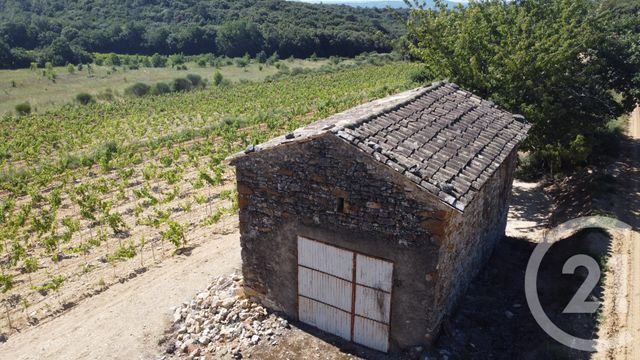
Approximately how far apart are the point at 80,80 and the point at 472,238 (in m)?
62.1

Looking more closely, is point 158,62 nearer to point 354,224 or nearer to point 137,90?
point 137,90

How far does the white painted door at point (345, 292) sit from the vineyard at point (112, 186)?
658 centimetres

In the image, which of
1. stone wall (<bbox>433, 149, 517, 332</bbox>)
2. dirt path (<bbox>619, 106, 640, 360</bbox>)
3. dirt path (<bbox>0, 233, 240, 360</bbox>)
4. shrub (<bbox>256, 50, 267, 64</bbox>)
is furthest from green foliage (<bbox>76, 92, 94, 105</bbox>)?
dirt path (<bbox>619, 106, 640, 360</bbox>)

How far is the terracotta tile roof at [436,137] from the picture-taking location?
875 centimetres

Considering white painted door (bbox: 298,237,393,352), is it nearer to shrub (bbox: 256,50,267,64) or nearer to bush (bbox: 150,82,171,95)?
bush (bbox: 150,82,171,95)

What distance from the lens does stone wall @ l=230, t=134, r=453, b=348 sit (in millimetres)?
8656

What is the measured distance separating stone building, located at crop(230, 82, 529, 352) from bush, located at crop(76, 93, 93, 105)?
44664 millimetres

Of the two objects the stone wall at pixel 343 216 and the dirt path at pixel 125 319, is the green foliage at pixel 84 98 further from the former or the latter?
the stone wall at pixel 343 216

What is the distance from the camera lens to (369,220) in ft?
29.7

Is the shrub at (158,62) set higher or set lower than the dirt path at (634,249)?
lower

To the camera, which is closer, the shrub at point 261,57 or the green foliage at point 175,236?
the green foliage at point 175,236

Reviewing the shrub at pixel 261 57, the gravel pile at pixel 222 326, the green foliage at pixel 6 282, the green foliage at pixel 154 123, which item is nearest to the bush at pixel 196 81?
the green foliage at pixel 154 123

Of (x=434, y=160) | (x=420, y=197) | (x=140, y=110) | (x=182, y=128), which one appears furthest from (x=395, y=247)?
(x=140, y=110)

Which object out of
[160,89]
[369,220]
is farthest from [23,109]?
[369,220]
